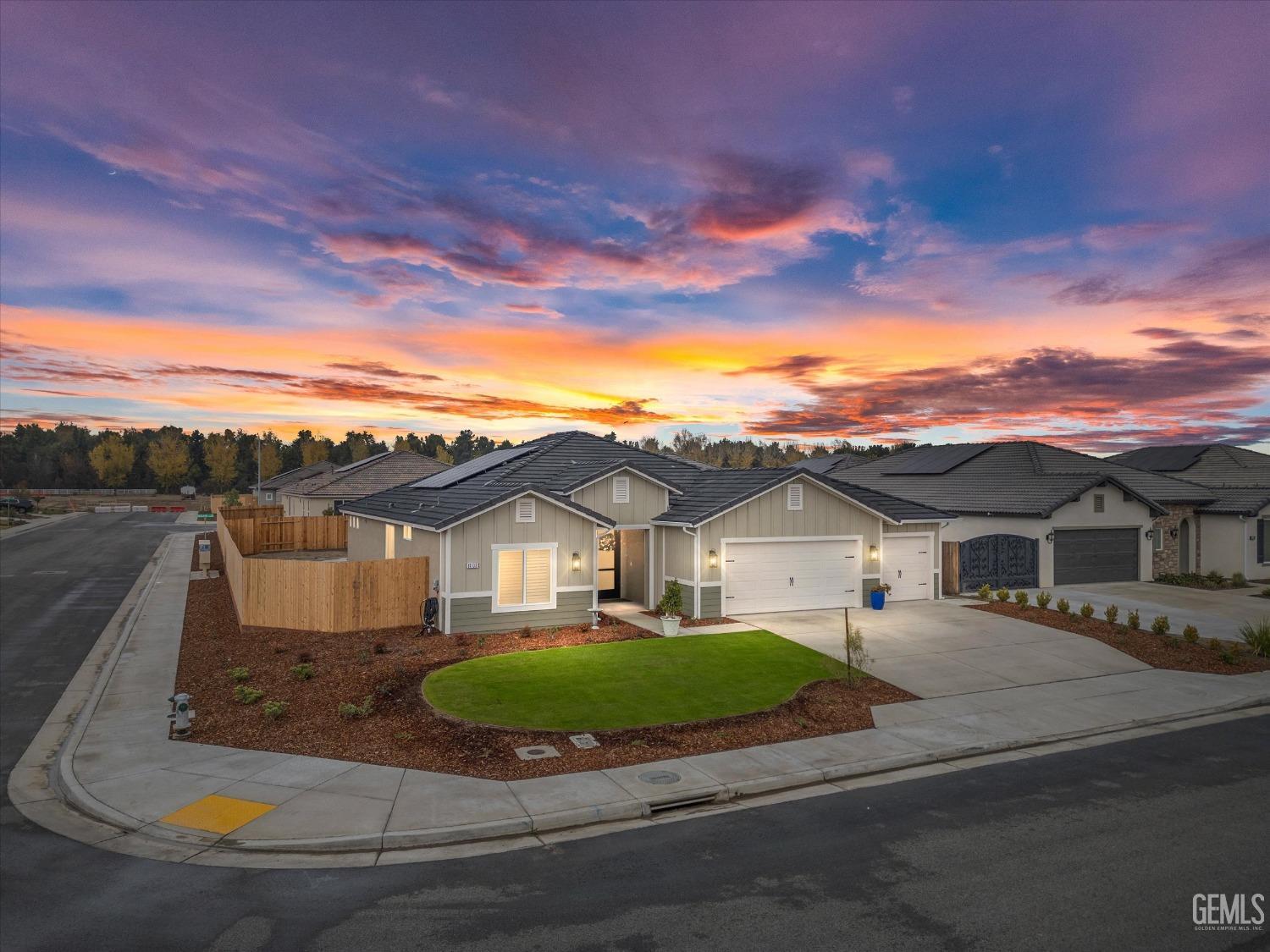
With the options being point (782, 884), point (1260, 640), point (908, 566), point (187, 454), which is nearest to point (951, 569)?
point (908, 566)

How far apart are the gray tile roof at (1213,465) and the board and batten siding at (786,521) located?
88.1ft

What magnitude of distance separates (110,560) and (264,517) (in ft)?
Answer: 30.7

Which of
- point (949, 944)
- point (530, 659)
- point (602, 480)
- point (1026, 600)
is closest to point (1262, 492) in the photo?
point (1026, 600)

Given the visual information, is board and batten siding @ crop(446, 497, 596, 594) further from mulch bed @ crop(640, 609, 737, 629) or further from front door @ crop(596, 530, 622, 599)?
front door @ crop(596, 530, 622, 599)

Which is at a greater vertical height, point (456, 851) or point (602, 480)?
point (602, 480)

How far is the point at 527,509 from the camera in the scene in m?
21.3

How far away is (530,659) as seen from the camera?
59.8ft

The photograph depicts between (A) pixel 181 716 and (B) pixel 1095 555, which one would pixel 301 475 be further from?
(B) pixel 1095 555

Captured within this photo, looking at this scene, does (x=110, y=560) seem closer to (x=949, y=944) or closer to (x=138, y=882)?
(x=138, y=882)

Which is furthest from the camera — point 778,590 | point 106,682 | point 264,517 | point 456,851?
point 264,517

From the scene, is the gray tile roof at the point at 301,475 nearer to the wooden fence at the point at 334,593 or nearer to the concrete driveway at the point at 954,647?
the wooden fence at the point at 334,593

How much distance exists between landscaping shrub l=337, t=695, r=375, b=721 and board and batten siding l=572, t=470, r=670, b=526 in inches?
462

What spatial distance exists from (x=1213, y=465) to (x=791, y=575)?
33.7 m

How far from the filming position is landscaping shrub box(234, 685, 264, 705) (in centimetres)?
1465
